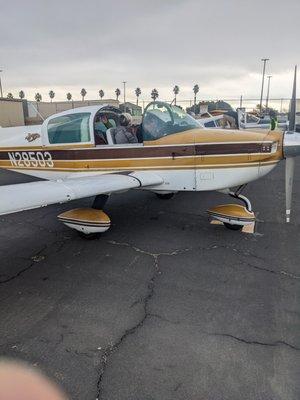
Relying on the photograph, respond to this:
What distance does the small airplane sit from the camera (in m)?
5.47

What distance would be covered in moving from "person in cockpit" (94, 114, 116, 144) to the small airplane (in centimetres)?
2

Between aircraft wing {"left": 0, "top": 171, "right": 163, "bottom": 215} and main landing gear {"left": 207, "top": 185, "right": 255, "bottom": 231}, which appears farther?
main landing gear {"left": 207, "top": 185, "right": 255, "bottom": 231}

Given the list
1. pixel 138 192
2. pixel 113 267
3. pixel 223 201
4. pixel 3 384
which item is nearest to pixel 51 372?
pixel 3 384

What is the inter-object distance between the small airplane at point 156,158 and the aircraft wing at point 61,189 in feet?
0.06

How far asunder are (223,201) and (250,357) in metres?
5.34

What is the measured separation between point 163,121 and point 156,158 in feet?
2.27

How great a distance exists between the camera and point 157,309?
3.62m

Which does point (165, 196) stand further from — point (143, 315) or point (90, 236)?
point (143, 315)

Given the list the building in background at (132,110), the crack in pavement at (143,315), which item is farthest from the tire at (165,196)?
the crack in pavement at (143,315)

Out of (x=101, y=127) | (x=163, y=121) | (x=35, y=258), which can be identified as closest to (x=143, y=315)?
(x=35, y=258)

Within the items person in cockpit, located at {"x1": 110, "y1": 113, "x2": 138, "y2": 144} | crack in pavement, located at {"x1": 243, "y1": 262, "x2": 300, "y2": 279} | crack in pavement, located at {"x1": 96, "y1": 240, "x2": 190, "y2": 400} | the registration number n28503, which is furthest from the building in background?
crack in pavement, located at {"x1": 243, "y1": 262, "x2": 300, "y2": 279}

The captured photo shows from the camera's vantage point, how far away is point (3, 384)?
262 centimetres

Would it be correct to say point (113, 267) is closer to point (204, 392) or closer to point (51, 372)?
point (51, 372)

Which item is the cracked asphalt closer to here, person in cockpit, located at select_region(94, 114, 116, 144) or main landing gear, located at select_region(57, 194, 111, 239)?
main landing gear, located at select_region(57, 194, 111, 239)
